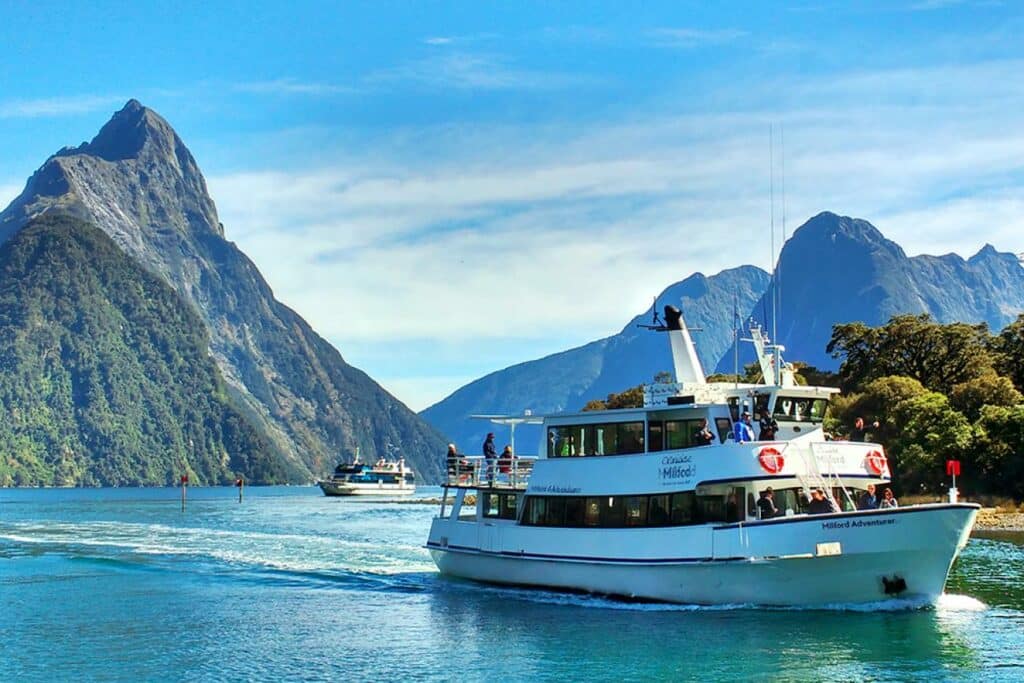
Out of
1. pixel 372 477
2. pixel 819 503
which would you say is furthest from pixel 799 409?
pixel 372 477

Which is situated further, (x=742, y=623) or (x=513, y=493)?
(x=513, y=493)

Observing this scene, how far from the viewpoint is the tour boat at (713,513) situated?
29906mm

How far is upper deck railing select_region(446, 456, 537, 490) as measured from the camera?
127 ft

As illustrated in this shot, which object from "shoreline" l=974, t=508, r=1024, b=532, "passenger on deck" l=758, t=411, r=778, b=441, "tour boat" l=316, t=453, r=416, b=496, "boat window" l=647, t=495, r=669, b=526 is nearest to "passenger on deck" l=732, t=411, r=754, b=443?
"passenger on deck" l=758, t=411, r=778, b=441

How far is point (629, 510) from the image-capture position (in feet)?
110

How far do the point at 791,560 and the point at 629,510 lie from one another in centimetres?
507

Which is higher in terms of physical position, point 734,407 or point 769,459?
point 734,407

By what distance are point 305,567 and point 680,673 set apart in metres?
25.0

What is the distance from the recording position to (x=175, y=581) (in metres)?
42.6

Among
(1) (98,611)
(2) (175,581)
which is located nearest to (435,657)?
(1) (98,611)

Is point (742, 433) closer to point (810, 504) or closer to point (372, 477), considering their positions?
point (810, 504)

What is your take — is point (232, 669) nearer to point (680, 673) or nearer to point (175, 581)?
point (680, 673)

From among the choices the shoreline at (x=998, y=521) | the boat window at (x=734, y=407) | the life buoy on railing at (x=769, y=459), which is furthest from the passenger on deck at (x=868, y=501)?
the shoreline at (x=998, y=521)

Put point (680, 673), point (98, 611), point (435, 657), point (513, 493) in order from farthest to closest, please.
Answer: point (513, 493), point (98, 611), point (435, 657), point (680, 673)
